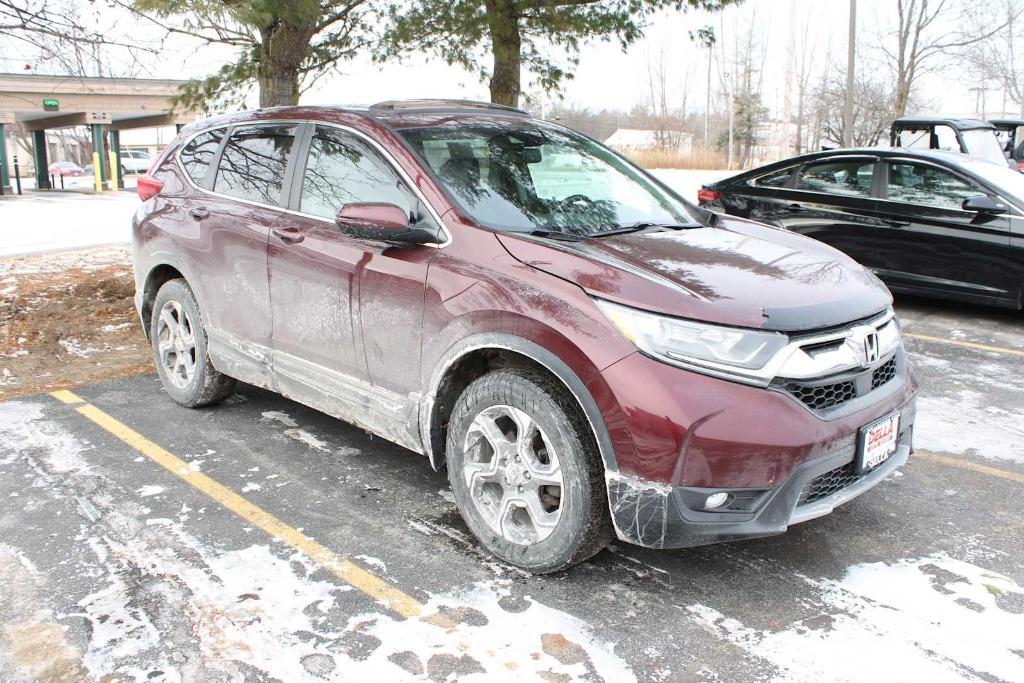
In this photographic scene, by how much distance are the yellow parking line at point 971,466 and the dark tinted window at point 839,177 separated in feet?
13.8

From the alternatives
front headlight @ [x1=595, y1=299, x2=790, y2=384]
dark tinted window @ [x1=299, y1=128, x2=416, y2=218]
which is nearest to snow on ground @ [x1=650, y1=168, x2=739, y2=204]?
dark tinted window @ [x1=299, y1=128, x2=416, y2=218]

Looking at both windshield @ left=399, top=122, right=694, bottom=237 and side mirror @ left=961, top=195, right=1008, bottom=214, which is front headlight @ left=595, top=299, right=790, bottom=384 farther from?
side mirror @ left=961, top=195, right=1008, bottom=214

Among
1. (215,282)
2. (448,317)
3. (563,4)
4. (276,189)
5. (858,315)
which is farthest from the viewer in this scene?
(563,4)

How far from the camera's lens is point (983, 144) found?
582 inches

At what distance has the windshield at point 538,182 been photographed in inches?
152

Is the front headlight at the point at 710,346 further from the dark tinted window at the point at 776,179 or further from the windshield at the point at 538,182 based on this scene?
the dark tinted window at the point at 776,179

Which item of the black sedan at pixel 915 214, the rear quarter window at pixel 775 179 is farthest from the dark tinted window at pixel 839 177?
the rear quarter window at pixel 775 179

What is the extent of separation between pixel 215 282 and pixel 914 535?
3.77 m

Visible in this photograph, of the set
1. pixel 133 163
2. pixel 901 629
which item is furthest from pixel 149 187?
pixel 133 163

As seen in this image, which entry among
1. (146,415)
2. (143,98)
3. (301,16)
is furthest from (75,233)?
(143,98)

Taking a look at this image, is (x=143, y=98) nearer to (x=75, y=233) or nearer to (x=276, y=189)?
(x=75, y=233)

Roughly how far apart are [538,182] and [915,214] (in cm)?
521

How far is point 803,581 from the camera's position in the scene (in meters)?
3.43

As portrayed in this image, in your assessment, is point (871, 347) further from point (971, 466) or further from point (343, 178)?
point (343, 178)
